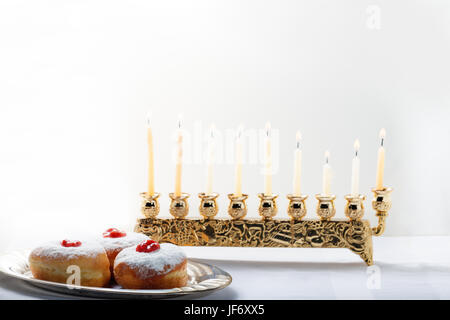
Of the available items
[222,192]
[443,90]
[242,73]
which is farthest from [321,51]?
[222,192]

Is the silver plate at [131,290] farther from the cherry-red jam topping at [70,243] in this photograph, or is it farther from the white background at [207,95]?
the white background at [207,95]

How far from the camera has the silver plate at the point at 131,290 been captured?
783mm

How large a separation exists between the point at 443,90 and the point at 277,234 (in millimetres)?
626

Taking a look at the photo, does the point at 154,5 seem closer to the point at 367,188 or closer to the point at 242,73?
the point at 242,73

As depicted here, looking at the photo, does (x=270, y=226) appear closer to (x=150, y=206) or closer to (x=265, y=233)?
(x=265, y=233)

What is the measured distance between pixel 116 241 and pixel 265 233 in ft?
0.98

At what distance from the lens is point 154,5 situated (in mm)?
1396

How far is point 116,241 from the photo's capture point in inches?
37.4

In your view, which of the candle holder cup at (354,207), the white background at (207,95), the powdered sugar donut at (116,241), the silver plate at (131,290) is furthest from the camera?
the white background at (207,95)

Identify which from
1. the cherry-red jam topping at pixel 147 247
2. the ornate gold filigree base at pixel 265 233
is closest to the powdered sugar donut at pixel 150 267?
the cherry-red jam topping at pixel 147 247

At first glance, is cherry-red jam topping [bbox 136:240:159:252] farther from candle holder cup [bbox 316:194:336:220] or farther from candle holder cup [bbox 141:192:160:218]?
candle holder cup [bbox 316:194:336:220]

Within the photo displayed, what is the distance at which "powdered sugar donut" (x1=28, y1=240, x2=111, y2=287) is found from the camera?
843 millimetres

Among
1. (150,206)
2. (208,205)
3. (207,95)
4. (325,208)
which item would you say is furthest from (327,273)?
(207,95)

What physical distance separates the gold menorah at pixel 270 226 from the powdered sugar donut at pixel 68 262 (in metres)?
0.24
